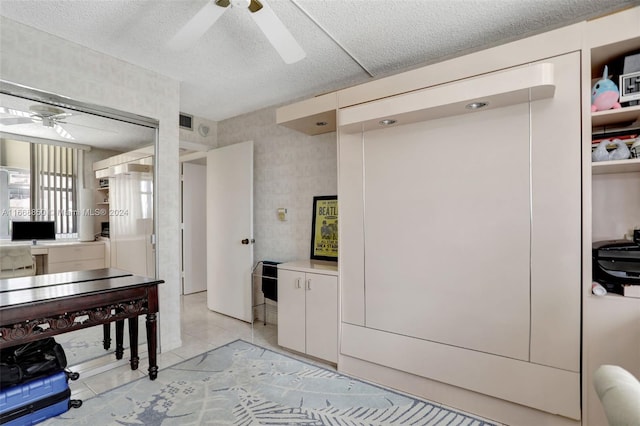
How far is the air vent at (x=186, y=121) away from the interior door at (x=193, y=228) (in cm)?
114

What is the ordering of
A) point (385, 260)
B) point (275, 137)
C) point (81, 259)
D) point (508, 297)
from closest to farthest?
point (508, 297)
point (385, 260)
point (81, 259)
point (275, 137)

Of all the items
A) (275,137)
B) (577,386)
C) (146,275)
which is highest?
(275,137)

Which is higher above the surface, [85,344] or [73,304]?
[73,304]

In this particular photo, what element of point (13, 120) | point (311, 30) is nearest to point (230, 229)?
point (13, 120)

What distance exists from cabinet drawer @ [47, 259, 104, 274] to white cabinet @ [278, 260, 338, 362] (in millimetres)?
1589

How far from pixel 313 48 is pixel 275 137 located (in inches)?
56.5

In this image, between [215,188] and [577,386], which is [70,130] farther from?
[577,386]

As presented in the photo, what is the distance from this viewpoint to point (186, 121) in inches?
165

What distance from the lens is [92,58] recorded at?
2600mm

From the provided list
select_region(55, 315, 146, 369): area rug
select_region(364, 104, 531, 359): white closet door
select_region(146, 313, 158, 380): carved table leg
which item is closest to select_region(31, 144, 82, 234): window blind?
select_region(55, 315, 146, 369): area rug

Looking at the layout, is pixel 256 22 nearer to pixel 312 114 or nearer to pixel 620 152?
pixel 312 114

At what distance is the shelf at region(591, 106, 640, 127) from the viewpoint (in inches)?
67.1

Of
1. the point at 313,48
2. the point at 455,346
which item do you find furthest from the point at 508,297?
the point at 313,48

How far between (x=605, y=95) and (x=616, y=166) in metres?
0.41
